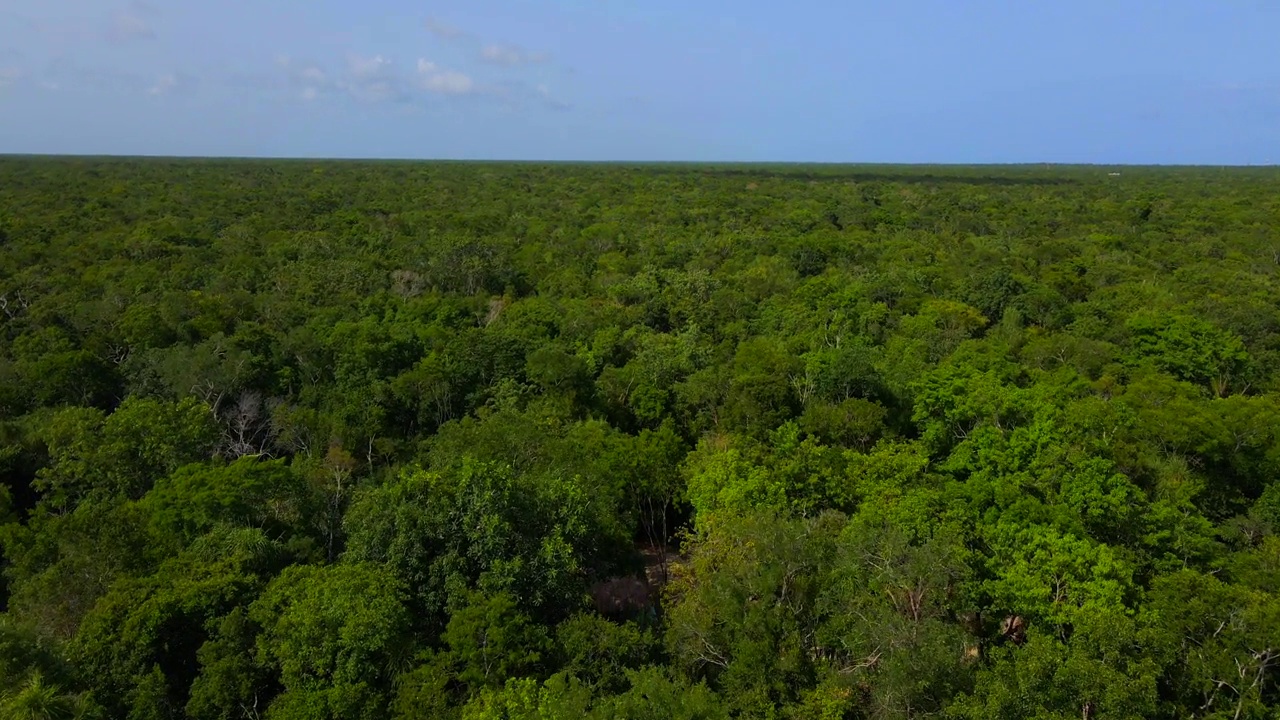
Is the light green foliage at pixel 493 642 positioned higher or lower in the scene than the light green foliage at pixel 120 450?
lower

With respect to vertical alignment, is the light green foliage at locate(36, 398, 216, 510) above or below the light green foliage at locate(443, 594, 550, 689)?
above

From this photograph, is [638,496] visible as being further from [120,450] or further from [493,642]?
[120,450]

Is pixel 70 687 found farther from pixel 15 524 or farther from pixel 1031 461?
pixel 1031 461

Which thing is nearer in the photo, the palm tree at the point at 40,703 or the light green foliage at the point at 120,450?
the palm tree at the point at 40,703

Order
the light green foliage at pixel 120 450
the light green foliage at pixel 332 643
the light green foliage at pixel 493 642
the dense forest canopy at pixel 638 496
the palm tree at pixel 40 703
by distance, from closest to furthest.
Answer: the palm tree at pixel 40 703, the light green foliage at pixel 332 643, the dense forest canopy at pixel 638 496, the light green foliage at pixel 493 642, the light green foliage at pixel 120 450

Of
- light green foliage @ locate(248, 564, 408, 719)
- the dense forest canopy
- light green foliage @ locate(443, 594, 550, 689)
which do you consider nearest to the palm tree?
the dense forest canopy

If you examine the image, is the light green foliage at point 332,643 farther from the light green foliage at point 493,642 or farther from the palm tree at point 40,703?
the palm tree at point 40,703

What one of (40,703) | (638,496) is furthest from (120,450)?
(638,496)

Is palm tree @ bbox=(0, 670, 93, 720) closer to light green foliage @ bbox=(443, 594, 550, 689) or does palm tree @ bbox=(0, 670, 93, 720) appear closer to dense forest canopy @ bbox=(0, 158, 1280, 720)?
dense forest canopy @ bbox=(0, 158, 1280, 720)

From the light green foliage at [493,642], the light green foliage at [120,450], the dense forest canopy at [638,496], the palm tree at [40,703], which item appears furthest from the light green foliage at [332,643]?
the light green foliage at [120,450]

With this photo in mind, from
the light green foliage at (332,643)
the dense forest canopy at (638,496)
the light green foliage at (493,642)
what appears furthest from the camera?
the light green foliage at (493,642)
